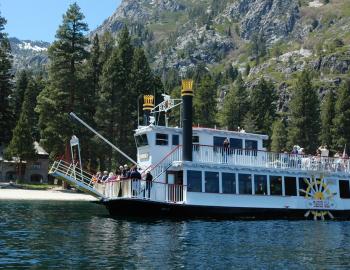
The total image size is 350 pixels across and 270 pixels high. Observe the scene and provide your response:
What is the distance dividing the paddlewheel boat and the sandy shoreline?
65.3 ft

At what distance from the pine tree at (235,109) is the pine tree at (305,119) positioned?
1308cm

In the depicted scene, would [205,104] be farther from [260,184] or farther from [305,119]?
[260,184]

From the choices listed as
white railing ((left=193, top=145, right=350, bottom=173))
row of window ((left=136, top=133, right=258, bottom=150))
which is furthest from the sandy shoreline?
white railing ((left=193, top=145, right=350, bottom=173))

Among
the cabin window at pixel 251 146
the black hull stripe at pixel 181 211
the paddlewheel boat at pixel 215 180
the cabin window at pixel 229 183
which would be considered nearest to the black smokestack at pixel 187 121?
the paddlewheel boat at pixel 215 180

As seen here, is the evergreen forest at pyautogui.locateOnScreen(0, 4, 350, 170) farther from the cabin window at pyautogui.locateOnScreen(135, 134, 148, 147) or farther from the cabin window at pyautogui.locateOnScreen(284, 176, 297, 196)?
the cabin window at pyautogui.locateOnScreen(284, 176, 297, 196)

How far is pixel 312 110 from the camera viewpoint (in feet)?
281

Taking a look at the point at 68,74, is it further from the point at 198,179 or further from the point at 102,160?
the point at 198,179

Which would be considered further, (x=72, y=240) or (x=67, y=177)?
(x=67, y=177)

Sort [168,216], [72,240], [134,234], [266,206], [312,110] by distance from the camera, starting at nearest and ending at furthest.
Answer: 1. [72,240]
2. [134,234]
3. [168,216]
4. [266,206]
5. [312,110]

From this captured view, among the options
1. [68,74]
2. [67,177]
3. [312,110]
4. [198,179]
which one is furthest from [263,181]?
[312,110]

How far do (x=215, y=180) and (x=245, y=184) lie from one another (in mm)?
2101

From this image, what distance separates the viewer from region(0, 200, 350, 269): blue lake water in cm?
1652

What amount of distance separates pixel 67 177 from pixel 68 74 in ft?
114

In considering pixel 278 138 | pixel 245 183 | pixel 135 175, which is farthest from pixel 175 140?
pixel 278 138
